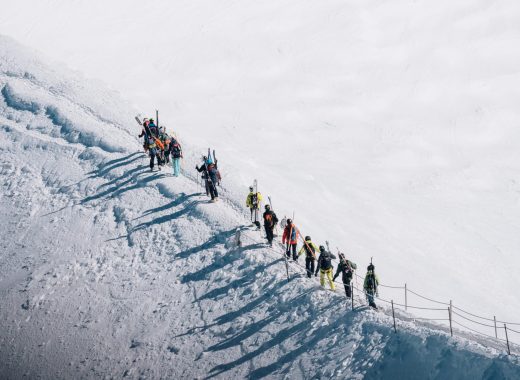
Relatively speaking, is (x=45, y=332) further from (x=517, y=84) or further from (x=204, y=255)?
(x=517, y=84)

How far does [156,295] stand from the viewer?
607 inches

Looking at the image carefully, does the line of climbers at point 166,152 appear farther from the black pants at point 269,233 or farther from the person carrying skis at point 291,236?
the person carrying skis at point 291,236

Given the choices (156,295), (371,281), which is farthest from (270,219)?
(156,295)

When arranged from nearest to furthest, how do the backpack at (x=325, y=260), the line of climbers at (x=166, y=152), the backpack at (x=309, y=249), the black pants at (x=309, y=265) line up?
1. the backpack at (x=325, y=260)
2. the backpack at (x=309, y=249)
3. the black pants at (x=309, y=265)
4. the line of climbers at (x=166, y=152)

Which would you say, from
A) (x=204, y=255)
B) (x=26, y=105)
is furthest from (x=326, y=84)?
(x=204, y=255)

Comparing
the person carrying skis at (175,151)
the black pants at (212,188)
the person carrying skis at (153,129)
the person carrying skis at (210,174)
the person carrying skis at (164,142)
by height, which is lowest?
the black pants at (212,188)

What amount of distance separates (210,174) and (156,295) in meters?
4.97

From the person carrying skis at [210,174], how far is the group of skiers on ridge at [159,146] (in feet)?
5.75

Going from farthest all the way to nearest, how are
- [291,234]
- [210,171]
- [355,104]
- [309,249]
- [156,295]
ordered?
[355,104], [210,171], [156,295], [291,234], [309,249]

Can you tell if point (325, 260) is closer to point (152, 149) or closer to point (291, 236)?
point (291, 236)

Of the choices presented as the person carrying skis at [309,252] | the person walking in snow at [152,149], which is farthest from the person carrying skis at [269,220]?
the person walking in snow at [152,149]

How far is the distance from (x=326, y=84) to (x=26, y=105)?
2718cm

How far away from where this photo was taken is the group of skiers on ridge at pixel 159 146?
62.0 ft

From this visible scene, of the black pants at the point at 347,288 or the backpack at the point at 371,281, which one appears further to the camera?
the black pants at the point at 347,288
